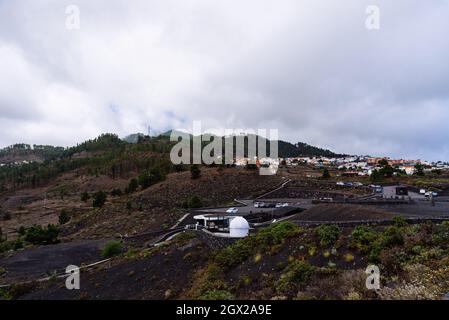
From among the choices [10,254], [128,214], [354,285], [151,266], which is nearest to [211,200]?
[128,214]

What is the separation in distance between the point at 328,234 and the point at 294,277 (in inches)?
151

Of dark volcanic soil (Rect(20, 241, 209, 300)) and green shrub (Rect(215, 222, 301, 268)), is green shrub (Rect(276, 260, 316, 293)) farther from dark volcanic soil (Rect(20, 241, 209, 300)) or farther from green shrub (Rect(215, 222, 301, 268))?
dark volcanic soil (Rect(20, 241, 209, 300))

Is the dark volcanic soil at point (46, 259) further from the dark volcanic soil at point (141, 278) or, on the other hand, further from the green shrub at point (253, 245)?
the green shrub at point (253, 245)

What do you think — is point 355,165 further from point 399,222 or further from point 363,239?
point 363,239

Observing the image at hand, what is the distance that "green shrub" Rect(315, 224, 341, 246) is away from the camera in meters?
14.5

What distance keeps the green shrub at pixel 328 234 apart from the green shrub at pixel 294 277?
2.58 m

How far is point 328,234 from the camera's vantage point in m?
14.8

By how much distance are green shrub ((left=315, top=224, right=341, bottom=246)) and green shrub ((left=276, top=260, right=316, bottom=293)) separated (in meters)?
2.58

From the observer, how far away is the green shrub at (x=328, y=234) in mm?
14453

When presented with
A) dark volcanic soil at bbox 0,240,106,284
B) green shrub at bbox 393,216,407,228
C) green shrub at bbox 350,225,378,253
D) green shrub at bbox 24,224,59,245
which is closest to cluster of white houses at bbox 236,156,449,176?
green shrub at bbox 24,224,59,245

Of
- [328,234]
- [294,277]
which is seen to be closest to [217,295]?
[294,277]
